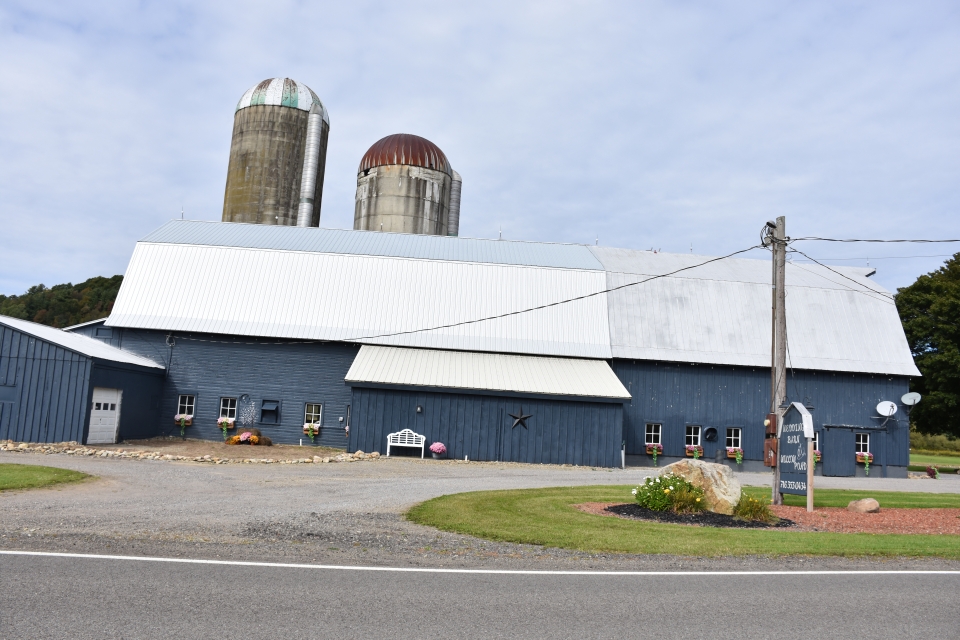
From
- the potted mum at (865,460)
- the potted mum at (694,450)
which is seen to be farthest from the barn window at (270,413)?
the potted mum at (865,460)

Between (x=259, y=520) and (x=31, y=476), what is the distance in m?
6.79

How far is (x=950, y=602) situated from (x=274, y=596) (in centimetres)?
618

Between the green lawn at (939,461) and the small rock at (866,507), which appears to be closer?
the small rock at (866,507)

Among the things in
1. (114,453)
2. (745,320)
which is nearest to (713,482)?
(114,453)

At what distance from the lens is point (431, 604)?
634cm

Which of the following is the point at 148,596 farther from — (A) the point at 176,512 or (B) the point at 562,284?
(B) the point at 562,284

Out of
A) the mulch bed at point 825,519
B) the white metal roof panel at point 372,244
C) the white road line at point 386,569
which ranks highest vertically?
the white metal roof panel at point 372,244

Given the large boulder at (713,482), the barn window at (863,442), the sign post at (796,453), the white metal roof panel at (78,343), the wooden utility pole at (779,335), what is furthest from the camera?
the barn window at (863,442)

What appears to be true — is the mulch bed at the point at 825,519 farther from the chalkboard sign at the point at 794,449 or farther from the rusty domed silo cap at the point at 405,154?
the rusty domed silo cap at the point at 405,154

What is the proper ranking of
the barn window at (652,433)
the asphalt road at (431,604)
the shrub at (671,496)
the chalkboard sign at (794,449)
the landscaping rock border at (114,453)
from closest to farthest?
the asphalt road at (431,604)
the shrub at (671,496)
the chalkboard sign at (794,449)
the landscaping rock border at (114,453)
the barn window at (652,433)

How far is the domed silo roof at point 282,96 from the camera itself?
4075cm

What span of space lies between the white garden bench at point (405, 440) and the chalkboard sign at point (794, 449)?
12455 mm

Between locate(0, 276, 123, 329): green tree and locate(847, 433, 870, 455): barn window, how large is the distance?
220 feet

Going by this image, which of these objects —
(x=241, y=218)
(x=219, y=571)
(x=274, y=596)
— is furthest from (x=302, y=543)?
(x=241, y=218)
